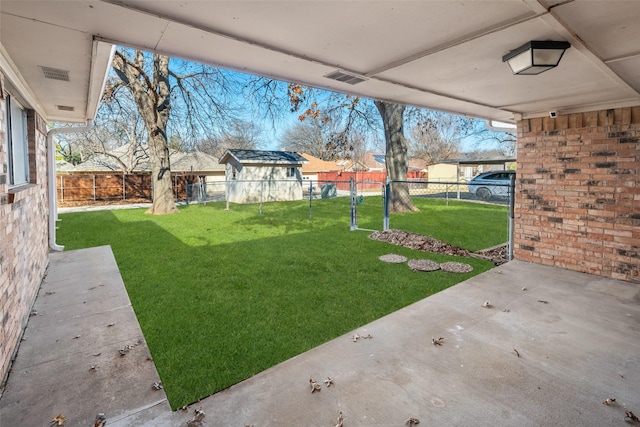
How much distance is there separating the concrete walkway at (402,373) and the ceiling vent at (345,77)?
2473 mm

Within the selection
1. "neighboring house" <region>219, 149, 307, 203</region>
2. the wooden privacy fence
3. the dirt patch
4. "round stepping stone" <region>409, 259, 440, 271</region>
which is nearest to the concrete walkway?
"round stepping stone" <region>409, 259, 440, 271</region>

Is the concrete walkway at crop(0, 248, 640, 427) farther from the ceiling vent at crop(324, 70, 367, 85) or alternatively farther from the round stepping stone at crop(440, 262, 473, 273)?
the ceiling vent at crop(324, 70, 367, 85)

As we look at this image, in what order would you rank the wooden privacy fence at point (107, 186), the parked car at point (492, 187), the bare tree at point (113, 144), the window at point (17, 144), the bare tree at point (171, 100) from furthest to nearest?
1. the bare tree at point (113, 144)
2. the wooden privacy fence at point (107, 186)
3. the parked car at point (492, 187)
4. the bare tree at point (171, 100)
5. the window at point (17, 144)

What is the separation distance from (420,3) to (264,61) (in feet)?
4.88

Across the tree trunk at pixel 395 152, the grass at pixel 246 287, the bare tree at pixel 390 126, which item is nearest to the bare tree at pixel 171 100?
the bare tree at pixel 390 126

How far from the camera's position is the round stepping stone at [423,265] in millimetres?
5627

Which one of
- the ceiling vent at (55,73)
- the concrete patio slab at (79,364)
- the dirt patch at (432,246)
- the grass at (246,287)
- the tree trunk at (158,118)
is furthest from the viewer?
the tree trunk at (158,118)

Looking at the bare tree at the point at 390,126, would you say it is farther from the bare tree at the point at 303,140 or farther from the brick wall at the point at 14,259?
the bare tree at the point at 303,140

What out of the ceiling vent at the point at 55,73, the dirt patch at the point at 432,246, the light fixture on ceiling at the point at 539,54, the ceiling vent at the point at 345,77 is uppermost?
the ceiling vent at the point at 55,73

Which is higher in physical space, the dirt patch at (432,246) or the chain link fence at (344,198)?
the chain link fence at (344,198)

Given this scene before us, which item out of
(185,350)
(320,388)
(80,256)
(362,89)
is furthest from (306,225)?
(320,388)

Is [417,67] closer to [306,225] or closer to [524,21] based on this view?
[524,21]

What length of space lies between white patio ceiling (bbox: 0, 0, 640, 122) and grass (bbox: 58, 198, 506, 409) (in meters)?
2.50

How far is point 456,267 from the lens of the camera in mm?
5672
